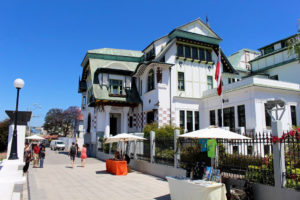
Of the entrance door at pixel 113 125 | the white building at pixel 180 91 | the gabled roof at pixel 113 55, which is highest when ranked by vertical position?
the gabled roof at pixel 113 55

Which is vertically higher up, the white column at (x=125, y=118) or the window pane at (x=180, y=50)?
the window pane at (x=180, y=50)

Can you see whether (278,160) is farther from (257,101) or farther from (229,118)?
(229,118)

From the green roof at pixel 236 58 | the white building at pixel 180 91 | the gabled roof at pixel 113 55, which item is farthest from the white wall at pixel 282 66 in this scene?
the gabled roof at pixel 113 55

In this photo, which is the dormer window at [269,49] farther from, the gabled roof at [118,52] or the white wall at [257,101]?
the gabled roof at [118,52]

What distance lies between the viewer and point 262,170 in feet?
25.9

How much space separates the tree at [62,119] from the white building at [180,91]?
44820 mm

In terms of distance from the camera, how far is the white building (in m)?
20.1

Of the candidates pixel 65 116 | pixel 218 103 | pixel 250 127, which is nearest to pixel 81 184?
pixel 250 127

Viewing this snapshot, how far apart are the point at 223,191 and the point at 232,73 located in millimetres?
22434

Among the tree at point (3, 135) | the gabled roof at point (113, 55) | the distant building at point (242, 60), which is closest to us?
the gabled roof at point (113, 55)

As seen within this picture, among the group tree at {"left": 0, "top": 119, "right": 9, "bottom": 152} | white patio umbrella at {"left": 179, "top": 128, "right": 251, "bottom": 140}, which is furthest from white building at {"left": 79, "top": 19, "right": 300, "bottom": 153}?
tree at {"left": 0, "top": 119, "right": 9, "bottom": 152}

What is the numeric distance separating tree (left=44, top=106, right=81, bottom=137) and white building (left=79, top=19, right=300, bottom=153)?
147ft

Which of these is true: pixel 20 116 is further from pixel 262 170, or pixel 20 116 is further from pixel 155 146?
pixel 262 170

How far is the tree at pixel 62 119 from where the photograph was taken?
71000mm
